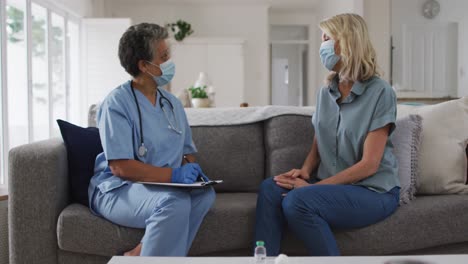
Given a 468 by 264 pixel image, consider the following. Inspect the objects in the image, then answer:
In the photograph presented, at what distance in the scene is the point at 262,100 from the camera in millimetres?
9242

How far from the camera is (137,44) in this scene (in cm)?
198

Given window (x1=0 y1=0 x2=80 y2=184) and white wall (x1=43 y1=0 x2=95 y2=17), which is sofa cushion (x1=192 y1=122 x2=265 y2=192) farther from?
white wall (x1=43 y1=0 x2=95 y2=17)

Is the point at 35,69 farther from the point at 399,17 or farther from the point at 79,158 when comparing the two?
the point at 399,17

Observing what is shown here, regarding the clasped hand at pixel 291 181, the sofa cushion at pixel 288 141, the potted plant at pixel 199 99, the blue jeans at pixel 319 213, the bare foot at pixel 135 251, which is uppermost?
the potted plant at pixel 199 99

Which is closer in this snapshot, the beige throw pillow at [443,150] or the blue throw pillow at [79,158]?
the blue throw pillow at [79,158]

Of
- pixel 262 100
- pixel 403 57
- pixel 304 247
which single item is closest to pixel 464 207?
pixel 304 247

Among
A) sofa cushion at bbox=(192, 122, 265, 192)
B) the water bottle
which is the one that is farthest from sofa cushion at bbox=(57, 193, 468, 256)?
the water bottle

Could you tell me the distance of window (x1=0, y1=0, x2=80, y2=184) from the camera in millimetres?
4590

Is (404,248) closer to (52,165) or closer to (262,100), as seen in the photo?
(52,165)

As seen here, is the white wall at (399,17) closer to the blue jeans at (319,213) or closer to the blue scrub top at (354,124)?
the blue scrub top at (354,124)

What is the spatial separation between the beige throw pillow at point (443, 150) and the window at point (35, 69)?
11.9ft

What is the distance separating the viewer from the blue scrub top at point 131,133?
1829 millimetres

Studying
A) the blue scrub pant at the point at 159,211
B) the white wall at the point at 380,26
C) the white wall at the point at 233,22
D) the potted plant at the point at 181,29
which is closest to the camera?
the blue scrub pant at the point at 159,211

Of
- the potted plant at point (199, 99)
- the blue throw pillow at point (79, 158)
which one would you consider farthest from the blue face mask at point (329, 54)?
the potted plant at point (199, 99)
